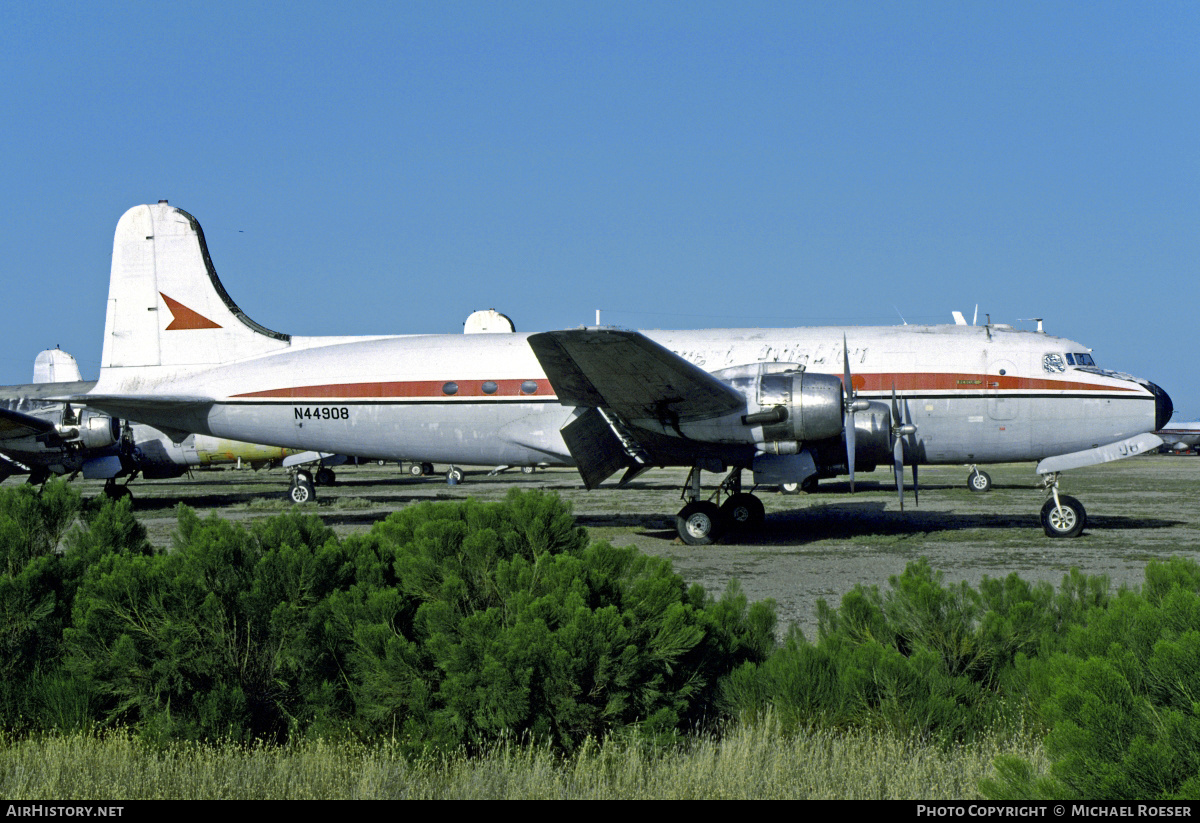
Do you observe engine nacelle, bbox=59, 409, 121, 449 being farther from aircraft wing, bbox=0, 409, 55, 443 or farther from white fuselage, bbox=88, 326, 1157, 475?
white fuselage, bbox=88, 326, 1157, 475

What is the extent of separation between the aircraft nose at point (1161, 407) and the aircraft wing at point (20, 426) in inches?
1015

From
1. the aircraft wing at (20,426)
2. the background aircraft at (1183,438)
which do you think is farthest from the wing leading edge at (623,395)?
the background aircraft at (1183,438)

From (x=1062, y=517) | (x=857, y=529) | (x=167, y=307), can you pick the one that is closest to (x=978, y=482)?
(x=857, y=529)

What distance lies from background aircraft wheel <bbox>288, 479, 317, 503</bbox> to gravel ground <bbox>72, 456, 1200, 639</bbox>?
1.41 ft

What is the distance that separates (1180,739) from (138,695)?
540 centimetres

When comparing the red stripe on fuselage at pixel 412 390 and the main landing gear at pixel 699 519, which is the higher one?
the red stripe on fuselage at pixel 412 390

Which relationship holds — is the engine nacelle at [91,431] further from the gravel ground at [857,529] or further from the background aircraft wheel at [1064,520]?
the background aircraft wheel at [1064,520]

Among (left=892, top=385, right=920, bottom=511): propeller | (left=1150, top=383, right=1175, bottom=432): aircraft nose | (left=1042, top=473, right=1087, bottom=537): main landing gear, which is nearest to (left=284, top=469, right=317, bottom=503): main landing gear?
(left=892, top=385, right=920, bottom=511): propeller

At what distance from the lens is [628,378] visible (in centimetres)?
1458

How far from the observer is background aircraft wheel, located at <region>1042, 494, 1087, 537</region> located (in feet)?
53.7

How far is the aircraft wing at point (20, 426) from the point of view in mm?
24969

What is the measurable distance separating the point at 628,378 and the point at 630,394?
519 millimetres

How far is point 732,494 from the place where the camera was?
62.1 ft

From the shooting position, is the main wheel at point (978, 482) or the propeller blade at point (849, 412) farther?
the main wheel at point (978, 482)
